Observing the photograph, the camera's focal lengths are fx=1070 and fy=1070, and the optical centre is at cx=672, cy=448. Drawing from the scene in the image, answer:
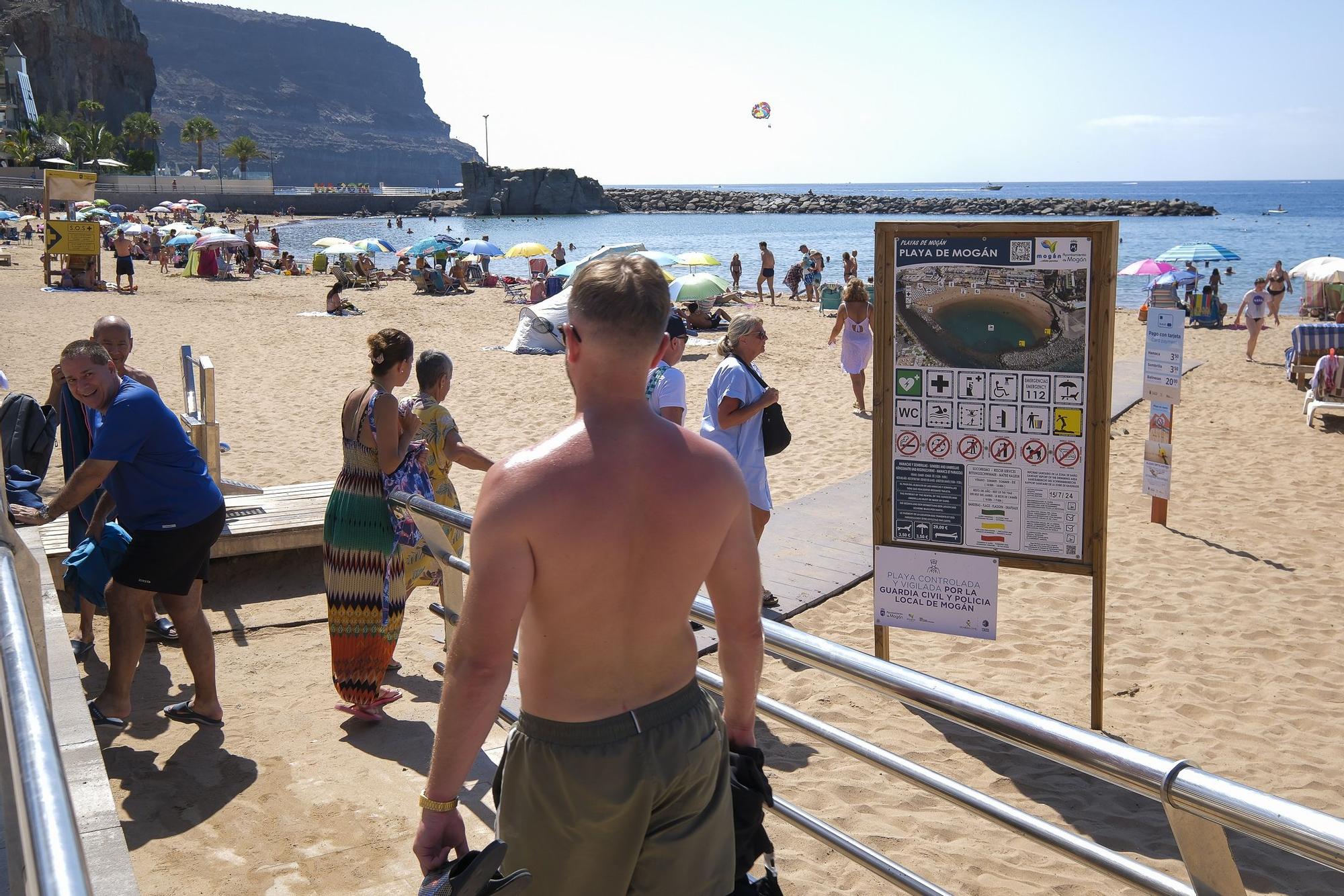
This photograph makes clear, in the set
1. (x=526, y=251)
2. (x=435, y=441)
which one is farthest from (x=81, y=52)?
(x=435, y=441)

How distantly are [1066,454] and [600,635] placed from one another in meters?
3.46

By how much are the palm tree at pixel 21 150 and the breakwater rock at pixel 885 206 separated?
6996 cm

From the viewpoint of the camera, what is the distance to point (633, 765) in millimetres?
1773

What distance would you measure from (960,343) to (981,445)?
476 mm

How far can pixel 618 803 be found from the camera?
1757 mm

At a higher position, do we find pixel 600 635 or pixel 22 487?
pixel 600 635

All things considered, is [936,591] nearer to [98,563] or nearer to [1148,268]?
[98,563]

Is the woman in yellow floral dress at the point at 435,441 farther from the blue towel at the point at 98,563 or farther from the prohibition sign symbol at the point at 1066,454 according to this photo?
the prohibition sign symbol at the point at 1066,454

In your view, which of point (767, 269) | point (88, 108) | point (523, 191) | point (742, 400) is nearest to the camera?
point (742, 400)

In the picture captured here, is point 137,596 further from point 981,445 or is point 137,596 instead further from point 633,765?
point 981,445

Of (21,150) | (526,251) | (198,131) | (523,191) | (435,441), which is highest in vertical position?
(198,131)

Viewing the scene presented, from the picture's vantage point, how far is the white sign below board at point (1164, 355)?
293 inches

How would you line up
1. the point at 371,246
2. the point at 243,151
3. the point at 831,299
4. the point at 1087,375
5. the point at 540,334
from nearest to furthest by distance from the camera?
the point at 1087,375
the point at 540,334
the point at 831,299
the point at 371,246
the point at 243,151

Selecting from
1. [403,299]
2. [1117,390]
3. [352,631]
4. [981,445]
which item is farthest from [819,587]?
[403,299]
